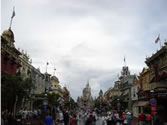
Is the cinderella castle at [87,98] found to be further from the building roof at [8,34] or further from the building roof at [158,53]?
the building roof at [8,34]

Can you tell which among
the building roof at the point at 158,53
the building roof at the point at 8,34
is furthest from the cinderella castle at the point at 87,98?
the building roof at the point at 8,34

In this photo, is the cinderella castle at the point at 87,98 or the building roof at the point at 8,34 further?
the cinderella castle at the point at 87,98

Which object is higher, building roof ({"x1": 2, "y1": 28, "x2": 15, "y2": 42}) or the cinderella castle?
building roof ({"x1": 2, "y1": 28, "x2": 15, "y2": 42})

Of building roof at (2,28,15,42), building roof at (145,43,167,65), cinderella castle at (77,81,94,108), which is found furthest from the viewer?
cinderella castle at (77,81,94,108)

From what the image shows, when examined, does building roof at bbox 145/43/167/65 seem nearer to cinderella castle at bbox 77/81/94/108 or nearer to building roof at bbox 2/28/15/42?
building roof at bbox 2/28/15/42

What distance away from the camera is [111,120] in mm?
19016

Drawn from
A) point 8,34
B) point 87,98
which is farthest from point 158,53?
point 87,98

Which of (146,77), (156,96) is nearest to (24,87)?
(156,96)

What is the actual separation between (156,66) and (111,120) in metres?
17.7

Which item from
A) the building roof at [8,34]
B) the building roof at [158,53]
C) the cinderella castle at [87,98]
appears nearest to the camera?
the building roof at [158,53]

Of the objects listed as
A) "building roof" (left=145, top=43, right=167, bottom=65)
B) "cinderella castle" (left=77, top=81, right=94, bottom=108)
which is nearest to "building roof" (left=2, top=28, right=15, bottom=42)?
"building roof" (left=145, top=43, right=167, bottom=65)

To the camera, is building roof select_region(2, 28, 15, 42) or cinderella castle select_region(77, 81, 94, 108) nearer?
building roof select_region(2, 28, 15, 42)

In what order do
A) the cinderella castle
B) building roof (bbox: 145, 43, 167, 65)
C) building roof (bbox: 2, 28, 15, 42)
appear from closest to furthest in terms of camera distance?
building roof (bbox: 145, 43, 167, 65) < building roof (bbox: 2, 28, 15, 42) < the cinderella castle

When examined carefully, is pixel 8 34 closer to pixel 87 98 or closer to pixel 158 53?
pixel 158 53
